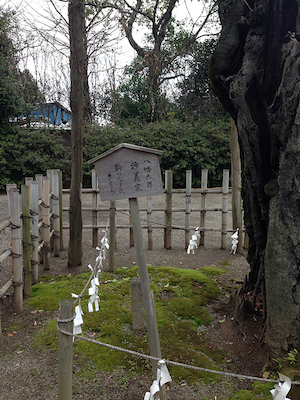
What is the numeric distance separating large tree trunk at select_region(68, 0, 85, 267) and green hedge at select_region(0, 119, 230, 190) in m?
5.69

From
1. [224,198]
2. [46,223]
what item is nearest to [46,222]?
[46,223]

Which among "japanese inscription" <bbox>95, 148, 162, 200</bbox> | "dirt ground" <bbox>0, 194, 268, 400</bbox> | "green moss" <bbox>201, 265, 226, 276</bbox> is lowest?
"dirt ground" <bbox>0, 194, 268, 400</bbox>

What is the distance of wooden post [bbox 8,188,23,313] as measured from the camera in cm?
352

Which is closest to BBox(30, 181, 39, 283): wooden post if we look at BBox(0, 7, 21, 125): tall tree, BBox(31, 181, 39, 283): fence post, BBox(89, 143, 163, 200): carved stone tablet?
BBox(31, 181, 39, 283): fence post

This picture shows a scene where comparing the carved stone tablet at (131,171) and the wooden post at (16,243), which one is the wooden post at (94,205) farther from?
the carved stone tablet at (131,171)

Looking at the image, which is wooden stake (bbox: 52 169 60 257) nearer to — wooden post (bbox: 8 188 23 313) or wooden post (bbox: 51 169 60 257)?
wooden post (bbox: 51 169 60 257)

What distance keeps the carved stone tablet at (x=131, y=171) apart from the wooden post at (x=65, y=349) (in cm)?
83

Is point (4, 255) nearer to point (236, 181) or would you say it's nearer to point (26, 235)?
point (26, 235)

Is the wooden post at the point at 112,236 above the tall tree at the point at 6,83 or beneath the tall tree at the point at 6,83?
beneath

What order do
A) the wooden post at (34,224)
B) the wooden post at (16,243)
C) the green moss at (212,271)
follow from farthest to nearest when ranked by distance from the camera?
the green moss at (212,271), the wooden post at (34,224), the wooden post at (16,243)

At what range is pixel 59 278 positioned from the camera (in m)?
4.89

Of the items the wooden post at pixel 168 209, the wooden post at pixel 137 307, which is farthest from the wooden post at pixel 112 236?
the wooden post at pixel 137 307

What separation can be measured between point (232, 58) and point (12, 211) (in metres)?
2.80

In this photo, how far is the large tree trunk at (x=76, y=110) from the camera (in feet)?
15.4
